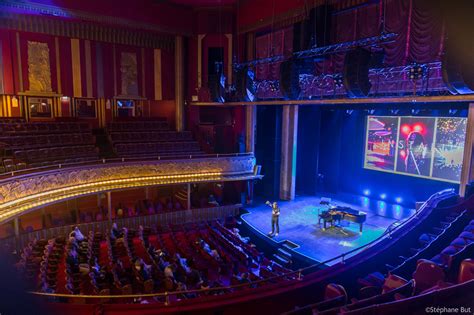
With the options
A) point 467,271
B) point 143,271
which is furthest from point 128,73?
point 467,271

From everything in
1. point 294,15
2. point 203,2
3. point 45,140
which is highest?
point 203,2

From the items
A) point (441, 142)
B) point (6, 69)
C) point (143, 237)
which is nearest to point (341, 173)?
point (441, 142)

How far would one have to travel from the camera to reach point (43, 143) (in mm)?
11828

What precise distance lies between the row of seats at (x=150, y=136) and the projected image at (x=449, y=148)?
10.4 m

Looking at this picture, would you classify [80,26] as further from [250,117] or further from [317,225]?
[317,225]

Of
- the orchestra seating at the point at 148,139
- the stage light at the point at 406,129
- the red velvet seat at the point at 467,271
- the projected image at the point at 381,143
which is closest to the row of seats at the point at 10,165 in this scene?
the orchestra seating at the point at 148,139

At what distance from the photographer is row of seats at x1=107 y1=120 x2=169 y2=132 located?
15.0m

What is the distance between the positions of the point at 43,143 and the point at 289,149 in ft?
33.1

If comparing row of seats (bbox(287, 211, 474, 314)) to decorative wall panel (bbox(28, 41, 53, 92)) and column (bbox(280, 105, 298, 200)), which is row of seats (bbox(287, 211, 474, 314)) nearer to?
column (bbox(280, 105, 298, 200))

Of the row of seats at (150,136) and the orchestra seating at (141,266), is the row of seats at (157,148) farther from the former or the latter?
the orchestra seating at (141,266)

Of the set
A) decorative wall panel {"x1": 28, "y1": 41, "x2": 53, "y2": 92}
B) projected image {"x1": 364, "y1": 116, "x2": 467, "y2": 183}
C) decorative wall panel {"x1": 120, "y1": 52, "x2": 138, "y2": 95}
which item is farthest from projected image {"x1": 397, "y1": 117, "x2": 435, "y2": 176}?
decorative wall panel {"x1": 28, "y1": 41, "x2": 53, "y2": 92}

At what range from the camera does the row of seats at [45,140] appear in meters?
11.0

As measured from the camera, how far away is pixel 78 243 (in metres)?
9.76

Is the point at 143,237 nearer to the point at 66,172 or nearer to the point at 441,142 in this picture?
the point at 66,172
